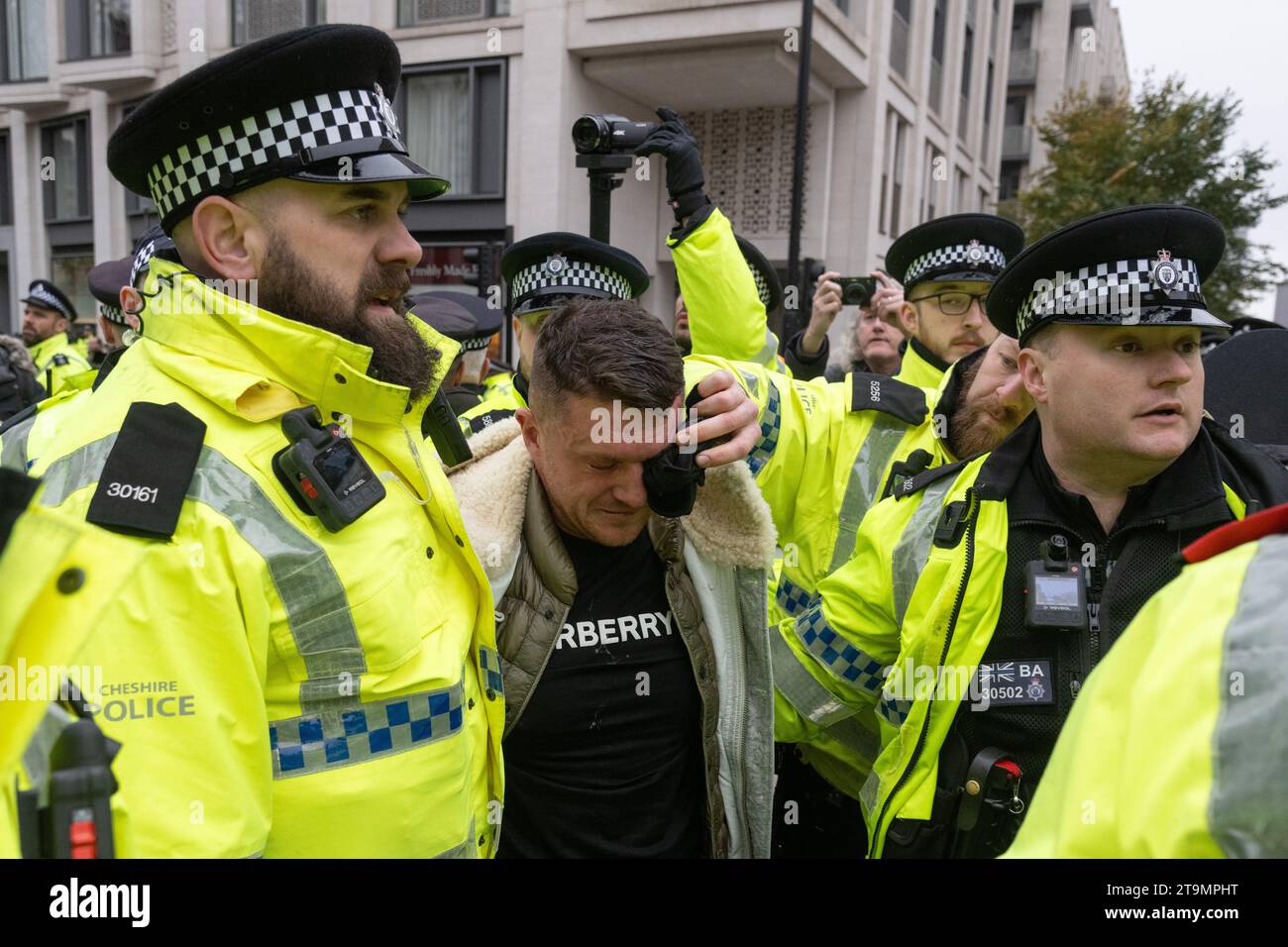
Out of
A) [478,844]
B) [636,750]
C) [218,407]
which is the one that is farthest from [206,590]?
[636,750]

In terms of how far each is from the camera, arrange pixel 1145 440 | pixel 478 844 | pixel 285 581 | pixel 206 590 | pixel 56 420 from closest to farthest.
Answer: pixel 206 590 → pixel 285 581 → pixel 56 420 → pixel 478 844 → pixel 1145 440

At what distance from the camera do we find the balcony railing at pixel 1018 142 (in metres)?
29.1

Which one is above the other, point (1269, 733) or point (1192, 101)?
point (1192, 101)

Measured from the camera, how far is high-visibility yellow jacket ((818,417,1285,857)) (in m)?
1.94

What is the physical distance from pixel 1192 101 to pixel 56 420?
738 inches

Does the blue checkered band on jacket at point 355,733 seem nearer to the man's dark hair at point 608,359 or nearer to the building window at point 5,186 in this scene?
the man's dark hair at point 608,359

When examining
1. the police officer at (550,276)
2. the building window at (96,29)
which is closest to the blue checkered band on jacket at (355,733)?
the police officer at (550,276)

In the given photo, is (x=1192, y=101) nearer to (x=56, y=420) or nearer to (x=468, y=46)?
(x=468, y=46)

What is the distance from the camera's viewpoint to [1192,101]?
1555 centimetres

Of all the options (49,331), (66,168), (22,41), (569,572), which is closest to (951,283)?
(569,572)

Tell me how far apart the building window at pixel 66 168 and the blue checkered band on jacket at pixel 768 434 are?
64.7ft

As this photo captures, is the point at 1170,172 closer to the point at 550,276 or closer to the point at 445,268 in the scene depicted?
the point at 445,268
